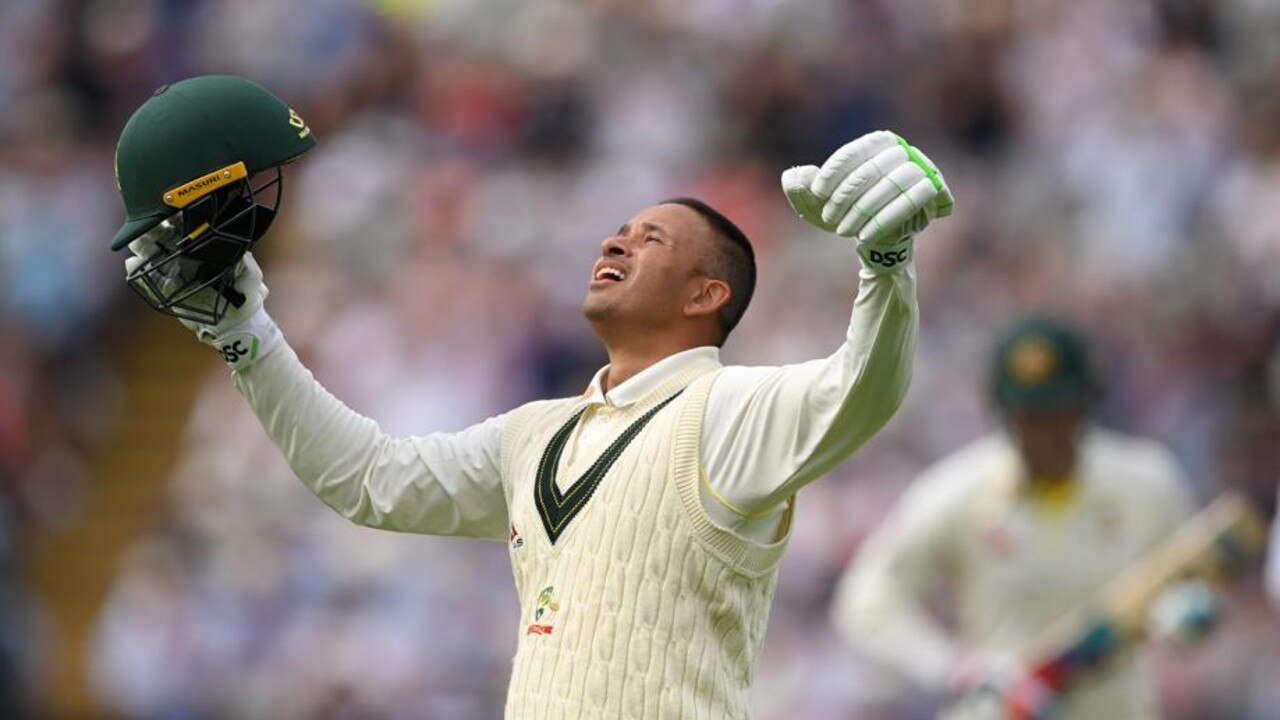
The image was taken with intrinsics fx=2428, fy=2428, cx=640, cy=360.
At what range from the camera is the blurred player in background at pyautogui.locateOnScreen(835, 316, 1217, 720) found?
27.1ft

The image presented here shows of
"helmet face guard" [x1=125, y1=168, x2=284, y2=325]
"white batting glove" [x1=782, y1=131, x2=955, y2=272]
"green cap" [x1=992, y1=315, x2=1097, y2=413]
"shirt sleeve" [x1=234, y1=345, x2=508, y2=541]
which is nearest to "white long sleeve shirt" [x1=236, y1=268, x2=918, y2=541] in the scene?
"shirt sleeve" [x1=234, y1=345, x2=508, y2=541]

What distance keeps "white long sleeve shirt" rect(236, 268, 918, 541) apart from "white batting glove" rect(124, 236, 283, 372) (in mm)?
37

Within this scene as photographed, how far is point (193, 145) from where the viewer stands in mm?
5152

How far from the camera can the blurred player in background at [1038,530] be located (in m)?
8.27

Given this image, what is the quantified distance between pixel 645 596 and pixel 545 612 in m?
0.26

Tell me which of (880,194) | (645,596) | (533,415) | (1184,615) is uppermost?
(1184,615)

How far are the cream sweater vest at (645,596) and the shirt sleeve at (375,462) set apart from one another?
0.43 metres

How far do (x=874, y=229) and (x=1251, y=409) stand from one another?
→ 262 inches

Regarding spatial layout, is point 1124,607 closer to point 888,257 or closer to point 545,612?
point 545,612

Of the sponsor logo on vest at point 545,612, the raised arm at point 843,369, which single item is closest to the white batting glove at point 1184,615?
the raised arm at point 843,369

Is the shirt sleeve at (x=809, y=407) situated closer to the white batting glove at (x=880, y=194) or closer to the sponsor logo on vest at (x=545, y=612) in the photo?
the white batting glove at (x=880, y=194)

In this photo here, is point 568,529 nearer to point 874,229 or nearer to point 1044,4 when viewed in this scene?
point 874,229

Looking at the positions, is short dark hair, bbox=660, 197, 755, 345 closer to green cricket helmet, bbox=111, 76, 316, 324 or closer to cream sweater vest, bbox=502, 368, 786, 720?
cream sweater vest, bbox=502, 368, 786, 720

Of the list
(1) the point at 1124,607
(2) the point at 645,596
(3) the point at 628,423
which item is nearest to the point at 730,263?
(3) the point at 628,423
